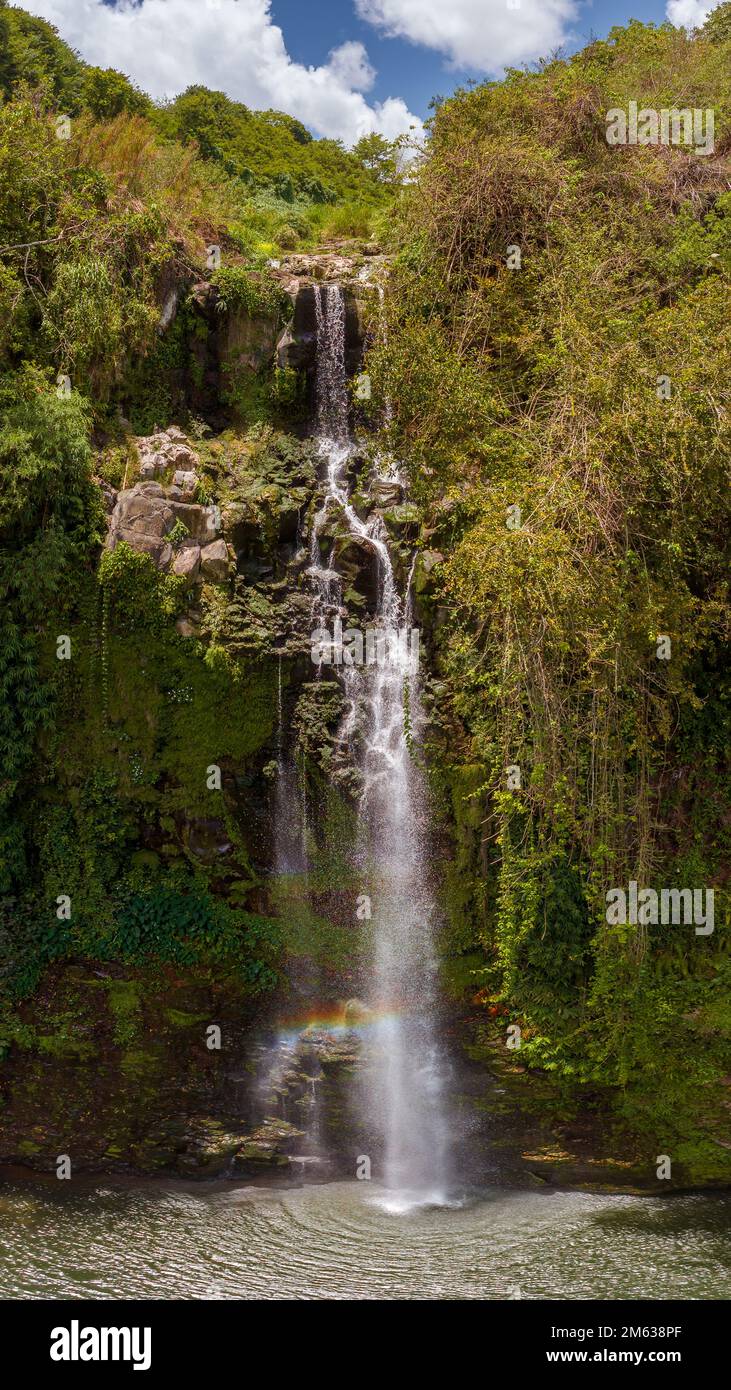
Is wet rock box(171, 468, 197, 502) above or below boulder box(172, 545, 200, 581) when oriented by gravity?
above

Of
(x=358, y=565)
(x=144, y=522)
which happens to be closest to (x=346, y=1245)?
(x=358, y=565)

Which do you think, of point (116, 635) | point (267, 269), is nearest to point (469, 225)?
point (267, 269)

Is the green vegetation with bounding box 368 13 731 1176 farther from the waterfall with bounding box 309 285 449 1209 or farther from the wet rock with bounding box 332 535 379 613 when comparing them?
the wet rock with bounding box 332 535 379 613

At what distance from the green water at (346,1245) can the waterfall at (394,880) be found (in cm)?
78

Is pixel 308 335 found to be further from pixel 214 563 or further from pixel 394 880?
pixel 394 880

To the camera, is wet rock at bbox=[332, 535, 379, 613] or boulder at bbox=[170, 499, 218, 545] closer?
boulder at bbox=[170, 499, 218, 545]

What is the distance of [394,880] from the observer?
11.2 m

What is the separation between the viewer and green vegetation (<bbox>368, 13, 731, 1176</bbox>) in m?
9.62

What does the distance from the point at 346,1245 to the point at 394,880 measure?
12.8 feet

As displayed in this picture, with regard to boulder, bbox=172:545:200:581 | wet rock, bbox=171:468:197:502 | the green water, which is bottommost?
the green water

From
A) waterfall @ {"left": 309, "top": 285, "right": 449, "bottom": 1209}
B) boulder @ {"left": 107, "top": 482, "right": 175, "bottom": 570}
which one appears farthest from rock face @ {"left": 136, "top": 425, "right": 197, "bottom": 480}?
waterfall @ {"left": 309, "top": 285, "right": 449, "bottom": 1209}

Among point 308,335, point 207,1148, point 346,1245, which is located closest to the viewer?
point 346,1245

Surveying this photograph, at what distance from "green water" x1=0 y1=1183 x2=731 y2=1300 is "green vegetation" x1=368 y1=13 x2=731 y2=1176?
4.48 ft

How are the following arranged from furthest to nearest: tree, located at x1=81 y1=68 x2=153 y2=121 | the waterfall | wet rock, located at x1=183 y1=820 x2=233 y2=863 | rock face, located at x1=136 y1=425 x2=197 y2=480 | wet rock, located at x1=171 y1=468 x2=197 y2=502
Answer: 1. tree, located at x1=81 y1=68 x2=153 y2=121
2. rock face, located at x1=136 y1=425 x2=197 y2=480
3. wet rock, located at x1=171 y1=468 x2=197 y2=502
4. wet rock, located at x1=183 y1=820 x2=233 y2=863
5. the waterfall
